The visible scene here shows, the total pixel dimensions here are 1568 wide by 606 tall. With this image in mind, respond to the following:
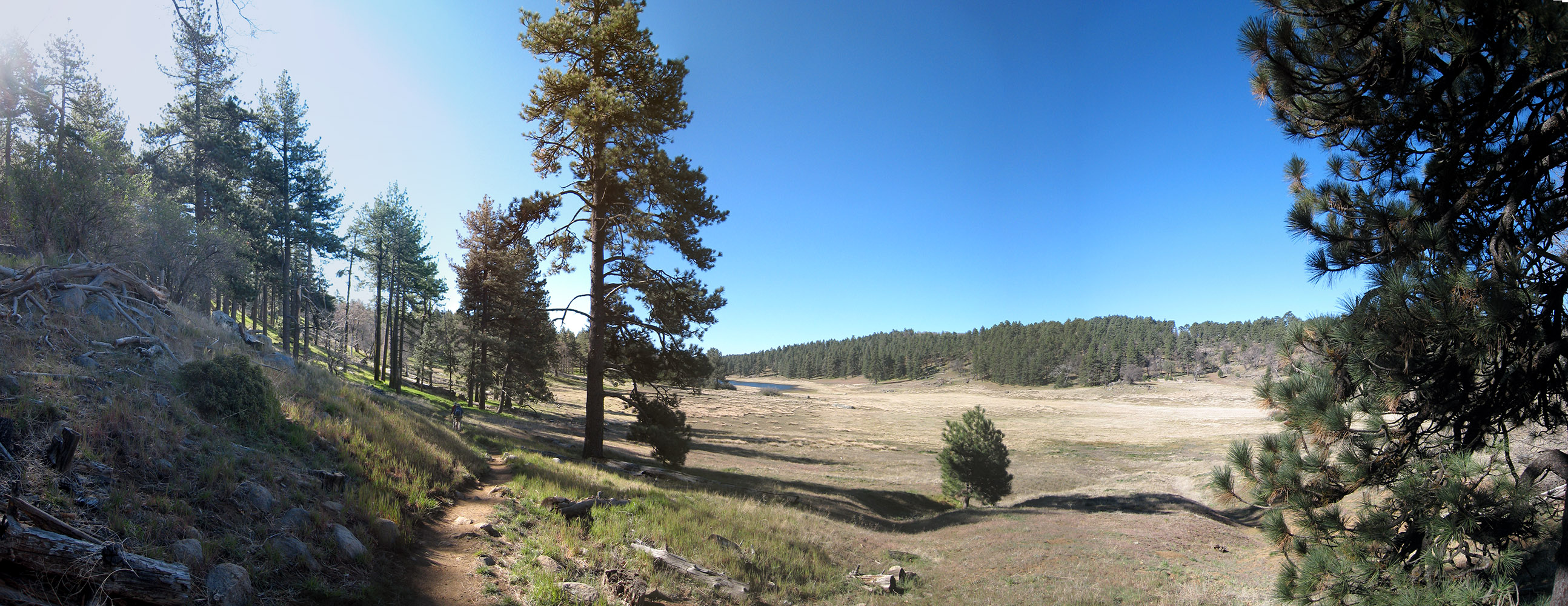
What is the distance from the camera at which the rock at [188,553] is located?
4090 mm

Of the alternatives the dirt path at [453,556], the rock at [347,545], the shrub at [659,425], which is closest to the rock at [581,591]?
the dirt path at [453,556]

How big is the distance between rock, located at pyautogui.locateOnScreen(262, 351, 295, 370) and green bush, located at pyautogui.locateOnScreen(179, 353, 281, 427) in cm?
403

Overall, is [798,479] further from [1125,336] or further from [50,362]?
[1125,336]

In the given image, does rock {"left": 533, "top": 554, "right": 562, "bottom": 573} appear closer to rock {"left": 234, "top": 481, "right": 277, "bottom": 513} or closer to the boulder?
rock {"left": 234, "top": 481, "right": 277, "bottom": 513}

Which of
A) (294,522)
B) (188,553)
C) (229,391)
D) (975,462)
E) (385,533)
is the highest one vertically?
(229,391)

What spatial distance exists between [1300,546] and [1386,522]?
75 centimetres

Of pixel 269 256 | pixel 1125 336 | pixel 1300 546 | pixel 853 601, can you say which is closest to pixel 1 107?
pixel 269 256

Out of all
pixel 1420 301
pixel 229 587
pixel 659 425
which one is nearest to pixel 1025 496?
pixel 659 425

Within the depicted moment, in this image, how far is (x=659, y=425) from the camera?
16.9 m

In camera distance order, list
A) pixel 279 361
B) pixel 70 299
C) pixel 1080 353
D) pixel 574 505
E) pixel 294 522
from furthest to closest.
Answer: pixel 1080 353 → pixel 279 361 → pixel 70 299 → pixel 574 505 → pixel 294 522

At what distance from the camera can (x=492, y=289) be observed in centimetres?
3138

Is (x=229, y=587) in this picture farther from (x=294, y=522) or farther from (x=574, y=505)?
(x=574, y=505)

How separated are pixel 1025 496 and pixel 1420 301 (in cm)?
2549

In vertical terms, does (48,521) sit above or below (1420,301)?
below
